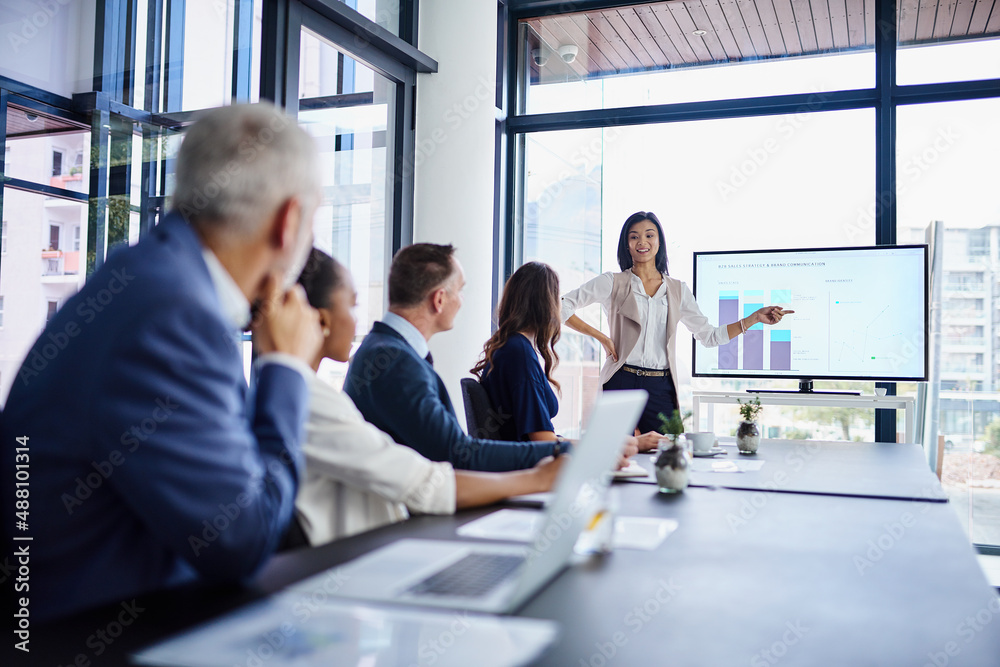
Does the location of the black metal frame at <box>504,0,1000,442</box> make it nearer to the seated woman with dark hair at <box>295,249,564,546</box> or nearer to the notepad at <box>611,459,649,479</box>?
the notepad at <box>611,459,649,479</box>

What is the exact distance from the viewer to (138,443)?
856 mm

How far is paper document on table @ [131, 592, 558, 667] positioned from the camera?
73 centimetres

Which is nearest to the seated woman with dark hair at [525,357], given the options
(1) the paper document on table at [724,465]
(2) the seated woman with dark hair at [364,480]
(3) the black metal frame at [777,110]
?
(1) the paper document on table at [724,465]

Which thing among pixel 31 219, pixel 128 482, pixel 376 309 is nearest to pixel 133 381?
pixel 128 482

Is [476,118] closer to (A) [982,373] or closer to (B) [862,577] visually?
(A) [982,373]

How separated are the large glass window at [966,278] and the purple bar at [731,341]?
1.00m

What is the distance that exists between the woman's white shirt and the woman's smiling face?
302 cm

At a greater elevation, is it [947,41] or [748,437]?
[947,41]

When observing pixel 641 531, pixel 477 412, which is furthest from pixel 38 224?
pixel 641 531

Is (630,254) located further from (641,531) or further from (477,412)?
(641,531)

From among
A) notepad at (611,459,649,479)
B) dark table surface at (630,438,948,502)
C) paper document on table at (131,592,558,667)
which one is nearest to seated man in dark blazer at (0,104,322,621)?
paper document on table at (131,592,558,667)

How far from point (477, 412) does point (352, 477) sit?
1.25m

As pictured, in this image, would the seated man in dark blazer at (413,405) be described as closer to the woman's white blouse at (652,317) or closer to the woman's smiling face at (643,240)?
the woman's white blouse at (652,317)

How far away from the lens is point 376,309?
14.8ft
